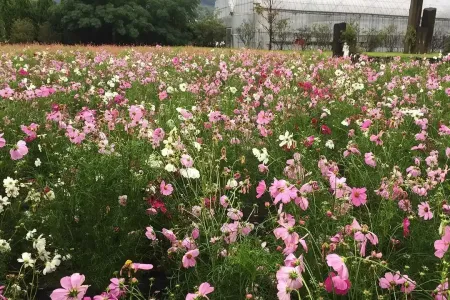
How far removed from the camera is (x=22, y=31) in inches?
1357

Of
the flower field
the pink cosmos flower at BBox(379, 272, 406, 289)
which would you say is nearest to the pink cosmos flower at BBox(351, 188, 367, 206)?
the flower field

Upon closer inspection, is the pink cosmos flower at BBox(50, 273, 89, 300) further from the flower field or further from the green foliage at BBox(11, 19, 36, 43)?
the green foliage at BBox(11, 19, 36, 43)

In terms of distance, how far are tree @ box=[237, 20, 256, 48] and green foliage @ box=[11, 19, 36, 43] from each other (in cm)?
1602

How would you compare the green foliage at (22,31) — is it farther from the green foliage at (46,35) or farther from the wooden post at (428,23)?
the wooden post at (428,23)

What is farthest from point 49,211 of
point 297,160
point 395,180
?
point 395,180

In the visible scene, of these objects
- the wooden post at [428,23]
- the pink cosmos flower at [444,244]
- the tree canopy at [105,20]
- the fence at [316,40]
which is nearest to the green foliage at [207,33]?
the tree canopy at [105,20]

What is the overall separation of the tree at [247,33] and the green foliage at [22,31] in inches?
631

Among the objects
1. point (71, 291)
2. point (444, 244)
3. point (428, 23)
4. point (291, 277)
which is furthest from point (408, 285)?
point (428, 23)

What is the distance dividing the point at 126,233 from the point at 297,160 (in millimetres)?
958

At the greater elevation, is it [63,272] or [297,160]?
[297,160]

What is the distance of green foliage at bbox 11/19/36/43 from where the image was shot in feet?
111

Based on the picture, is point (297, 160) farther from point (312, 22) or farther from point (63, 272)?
point (312, 22)

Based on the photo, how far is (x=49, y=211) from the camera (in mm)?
2406

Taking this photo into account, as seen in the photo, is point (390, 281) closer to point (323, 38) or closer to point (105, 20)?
point (323, 38)
